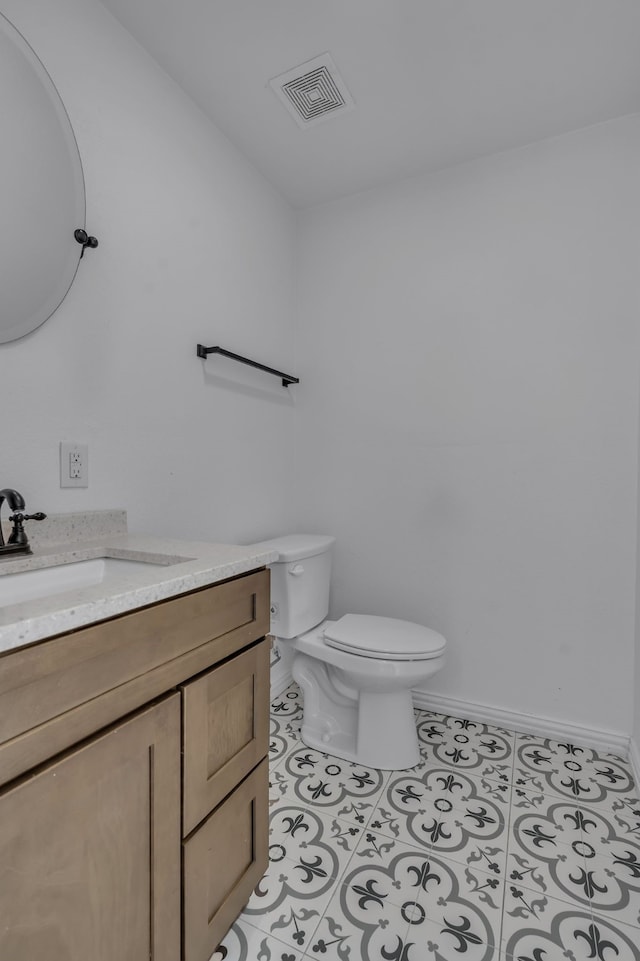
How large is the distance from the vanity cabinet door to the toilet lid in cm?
88

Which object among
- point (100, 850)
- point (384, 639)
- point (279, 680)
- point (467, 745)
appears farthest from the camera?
point (279, 680)

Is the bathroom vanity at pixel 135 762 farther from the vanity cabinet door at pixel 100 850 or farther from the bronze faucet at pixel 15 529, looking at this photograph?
the bronze faucet at pixel 15 529

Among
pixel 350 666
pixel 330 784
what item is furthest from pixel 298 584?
pixel 330 784

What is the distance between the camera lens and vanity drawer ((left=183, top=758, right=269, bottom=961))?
849 millimetres

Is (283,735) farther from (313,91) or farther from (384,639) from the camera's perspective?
(313,91)

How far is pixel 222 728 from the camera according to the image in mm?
922

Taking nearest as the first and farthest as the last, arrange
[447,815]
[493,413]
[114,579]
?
[114,579] → [447,815] → [493,413]

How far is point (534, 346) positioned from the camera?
1.83 m

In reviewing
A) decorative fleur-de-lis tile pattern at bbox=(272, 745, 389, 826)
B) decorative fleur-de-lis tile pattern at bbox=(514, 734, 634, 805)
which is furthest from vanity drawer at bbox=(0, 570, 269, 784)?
decorative fleur-de-lis tile pattern at bbox=(514, 734, 634, 805)

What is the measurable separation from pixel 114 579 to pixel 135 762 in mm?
320

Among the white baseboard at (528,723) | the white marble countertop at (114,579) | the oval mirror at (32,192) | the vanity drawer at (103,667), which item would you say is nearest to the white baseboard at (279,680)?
the white baseboard at (528,723)

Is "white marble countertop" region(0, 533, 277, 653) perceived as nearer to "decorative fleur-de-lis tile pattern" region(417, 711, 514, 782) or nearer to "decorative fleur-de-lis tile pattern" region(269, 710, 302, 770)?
"decorative fleur-de-lis tile pattern" region(269, 710, 302, 770)

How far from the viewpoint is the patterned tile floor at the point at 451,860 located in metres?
1.01

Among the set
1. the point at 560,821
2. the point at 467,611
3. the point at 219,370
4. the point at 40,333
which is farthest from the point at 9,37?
the point at 560,821
